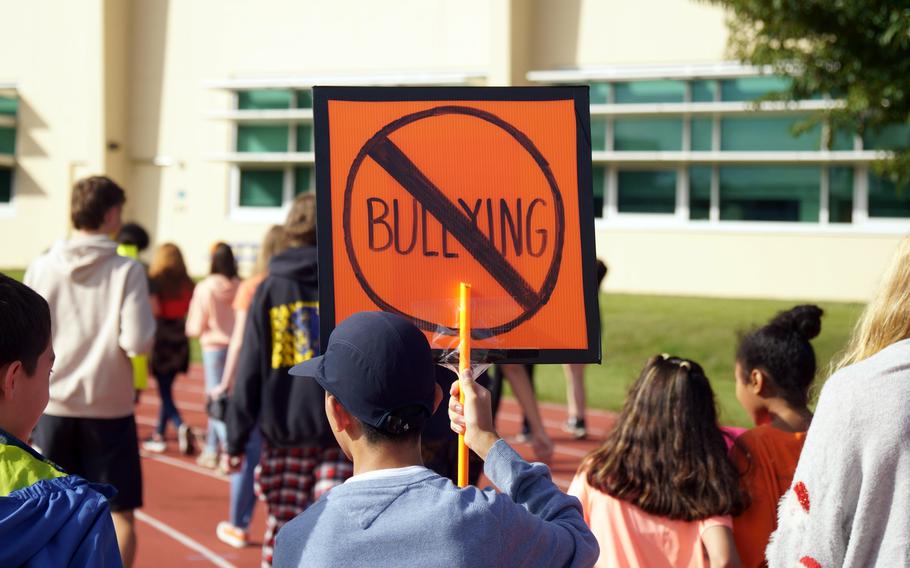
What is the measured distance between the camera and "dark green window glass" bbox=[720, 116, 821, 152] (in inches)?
952

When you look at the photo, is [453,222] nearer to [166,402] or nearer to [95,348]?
[95,348]

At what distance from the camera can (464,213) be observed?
2.82 meters

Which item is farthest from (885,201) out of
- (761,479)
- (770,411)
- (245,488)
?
(761,479)

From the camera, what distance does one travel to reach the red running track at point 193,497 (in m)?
6.79

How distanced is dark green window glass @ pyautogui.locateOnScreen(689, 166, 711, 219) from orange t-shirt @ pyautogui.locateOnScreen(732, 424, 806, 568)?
73.1 feet

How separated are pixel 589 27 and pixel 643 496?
77.5 ft

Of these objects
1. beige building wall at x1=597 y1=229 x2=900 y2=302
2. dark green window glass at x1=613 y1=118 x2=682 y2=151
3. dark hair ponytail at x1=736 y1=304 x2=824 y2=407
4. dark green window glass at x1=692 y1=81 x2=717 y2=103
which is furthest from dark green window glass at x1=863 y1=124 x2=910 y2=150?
dark hair ponytail at x1=736 y1=304 x2=824 y2=407

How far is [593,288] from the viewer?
2.86 metres

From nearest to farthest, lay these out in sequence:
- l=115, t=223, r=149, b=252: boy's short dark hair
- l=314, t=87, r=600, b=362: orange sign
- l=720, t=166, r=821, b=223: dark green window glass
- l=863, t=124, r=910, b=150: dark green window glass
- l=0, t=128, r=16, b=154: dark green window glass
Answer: l=314, t=87, r=600, b=362: orange sign → l=115, t=223, r=149, b=252: boy's short dark hair → l=863, t=124, r=910, b=150: dark green window glass → l=720, t=166, r=821, b=223: dark green window glass → l=0, t=128, r=16, b=154: dark green window glass

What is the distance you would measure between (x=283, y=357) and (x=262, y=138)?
24.6 meters

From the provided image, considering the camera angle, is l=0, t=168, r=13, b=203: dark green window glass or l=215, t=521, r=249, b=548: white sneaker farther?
l=0, t=168, r=13, b=203: dark green window glass

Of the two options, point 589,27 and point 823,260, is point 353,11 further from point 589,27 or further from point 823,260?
point 823,260

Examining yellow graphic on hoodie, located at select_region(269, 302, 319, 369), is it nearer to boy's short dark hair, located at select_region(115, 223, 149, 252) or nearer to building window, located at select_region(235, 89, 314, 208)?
boy's short dark hair, located at select_region(115, 223, 149, 252)

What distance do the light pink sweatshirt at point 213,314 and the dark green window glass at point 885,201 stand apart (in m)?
18.4
